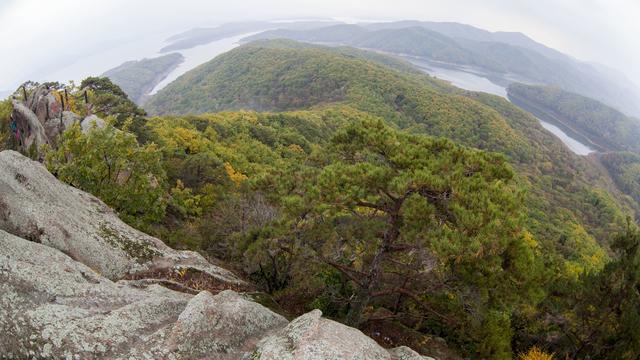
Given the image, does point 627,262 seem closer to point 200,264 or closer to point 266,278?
point 266,278

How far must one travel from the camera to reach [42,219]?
12.2m

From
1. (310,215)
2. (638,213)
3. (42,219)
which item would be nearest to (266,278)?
(310,215)

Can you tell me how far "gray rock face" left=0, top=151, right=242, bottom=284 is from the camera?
12.0 metres

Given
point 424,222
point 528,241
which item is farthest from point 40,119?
point 528,241

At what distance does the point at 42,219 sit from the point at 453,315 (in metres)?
13.3

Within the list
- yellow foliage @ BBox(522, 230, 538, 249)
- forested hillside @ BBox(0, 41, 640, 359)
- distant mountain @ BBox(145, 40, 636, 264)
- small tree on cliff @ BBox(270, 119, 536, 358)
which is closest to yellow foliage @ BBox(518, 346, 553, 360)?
forested hillside @ BBox(0, 41, 640, 359)

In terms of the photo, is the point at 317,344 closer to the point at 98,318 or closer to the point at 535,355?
the point at 98,318

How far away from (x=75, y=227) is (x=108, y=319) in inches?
225

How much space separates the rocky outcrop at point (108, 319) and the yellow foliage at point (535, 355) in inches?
389

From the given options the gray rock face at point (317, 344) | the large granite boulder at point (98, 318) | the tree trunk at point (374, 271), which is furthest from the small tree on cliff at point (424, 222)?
the large granite boulder at point (98, 318)

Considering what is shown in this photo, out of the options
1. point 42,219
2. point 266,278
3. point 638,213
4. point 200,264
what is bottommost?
point 638,213

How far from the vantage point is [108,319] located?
8945mm

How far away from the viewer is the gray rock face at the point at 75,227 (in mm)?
11992

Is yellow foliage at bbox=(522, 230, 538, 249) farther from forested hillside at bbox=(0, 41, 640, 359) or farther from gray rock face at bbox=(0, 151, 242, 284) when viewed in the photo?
gray rock face at bbox=(0, 151, 242, 284)
